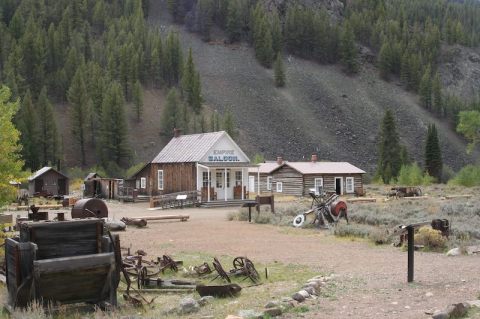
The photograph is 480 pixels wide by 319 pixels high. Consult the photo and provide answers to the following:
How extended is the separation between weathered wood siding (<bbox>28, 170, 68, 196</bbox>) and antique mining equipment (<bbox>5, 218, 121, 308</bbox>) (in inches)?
1691

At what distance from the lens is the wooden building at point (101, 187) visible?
49.8 meters

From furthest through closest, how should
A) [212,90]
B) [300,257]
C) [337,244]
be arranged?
[212,90], [337,244], [300,257]

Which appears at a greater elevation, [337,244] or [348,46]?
[348,46]

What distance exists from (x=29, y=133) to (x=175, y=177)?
37337 mm

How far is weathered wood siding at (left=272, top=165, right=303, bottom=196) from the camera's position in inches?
2073

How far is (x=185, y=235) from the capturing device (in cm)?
2233

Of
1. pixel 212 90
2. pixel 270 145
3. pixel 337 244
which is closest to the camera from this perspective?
pixel 337 244

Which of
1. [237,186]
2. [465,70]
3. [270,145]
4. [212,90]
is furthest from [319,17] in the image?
[237,186]

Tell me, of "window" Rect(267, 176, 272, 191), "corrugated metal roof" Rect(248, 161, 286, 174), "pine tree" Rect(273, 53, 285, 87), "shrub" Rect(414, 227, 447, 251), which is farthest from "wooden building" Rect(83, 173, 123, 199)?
"pine tree" Rect(273, 53, 285, 87)

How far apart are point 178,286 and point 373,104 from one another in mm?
103285

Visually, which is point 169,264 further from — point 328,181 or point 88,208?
point 328,181

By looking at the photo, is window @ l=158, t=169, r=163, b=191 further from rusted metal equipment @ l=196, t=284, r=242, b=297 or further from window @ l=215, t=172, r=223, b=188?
rusted metal equipment @ l=196, t=284, r=242, b=297

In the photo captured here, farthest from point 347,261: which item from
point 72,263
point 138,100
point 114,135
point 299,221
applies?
point 138,100

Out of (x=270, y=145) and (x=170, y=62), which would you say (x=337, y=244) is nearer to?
(x=270, y=145)
